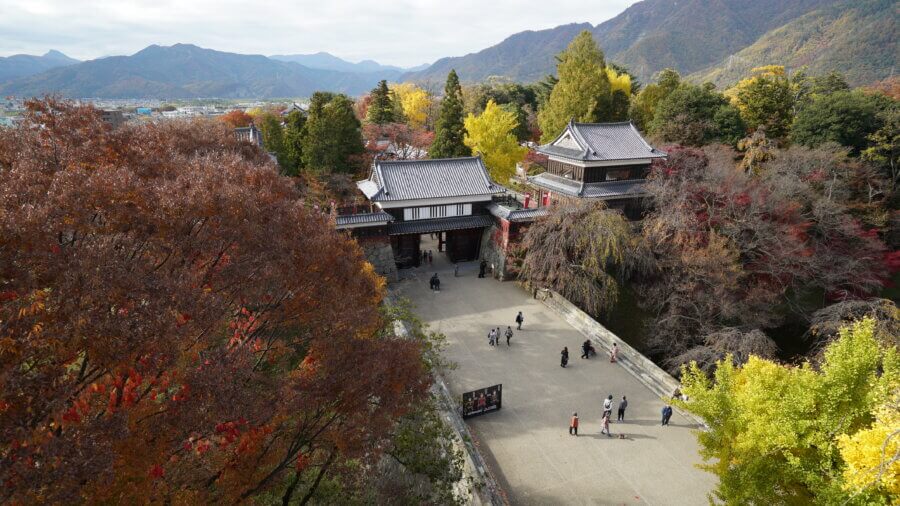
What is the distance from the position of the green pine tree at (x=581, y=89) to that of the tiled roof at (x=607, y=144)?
246 inches

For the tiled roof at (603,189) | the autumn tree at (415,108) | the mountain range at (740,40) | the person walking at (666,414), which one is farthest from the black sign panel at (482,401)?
the autumn tree at (415,108)

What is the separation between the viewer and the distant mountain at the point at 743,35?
209 feet

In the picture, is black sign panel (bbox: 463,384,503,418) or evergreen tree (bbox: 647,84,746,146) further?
evergreen tree (bbox: 647,84,746,146)

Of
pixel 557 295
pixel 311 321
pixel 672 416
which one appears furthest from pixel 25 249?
pixel 557 295

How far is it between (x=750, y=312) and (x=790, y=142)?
16.2 m

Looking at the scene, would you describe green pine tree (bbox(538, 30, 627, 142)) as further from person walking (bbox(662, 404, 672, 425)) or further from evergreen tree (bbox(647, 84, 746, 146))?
person walking (bbox(662, 404, 672, 425))

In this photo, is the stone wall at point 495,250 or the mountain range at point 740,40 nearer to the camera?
the stone wall at point 495,250

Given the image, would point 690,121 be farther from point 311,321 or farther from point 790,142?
point 311,321

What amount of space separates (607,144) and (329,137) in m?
17.6

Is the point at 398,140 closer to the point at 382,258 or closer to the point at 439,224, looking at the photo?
the point at 439,224

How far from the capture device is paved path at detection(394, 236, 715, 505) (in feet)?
37.7

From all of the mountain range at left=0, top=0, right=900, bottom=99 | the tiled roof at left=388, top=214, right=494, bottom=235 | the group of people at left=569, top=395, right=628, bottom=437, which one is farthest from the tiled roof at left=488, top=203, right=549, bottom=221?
the mountain range at left=0, top=0, right=900, bottom=99

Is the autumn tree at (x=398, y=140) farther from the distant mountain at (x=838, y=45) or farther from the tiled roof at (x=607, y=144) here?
the distant mountain at (x=838, y=45)

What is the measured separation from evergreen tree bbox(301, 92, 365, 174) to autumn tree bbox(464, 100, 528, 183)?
326 inches
